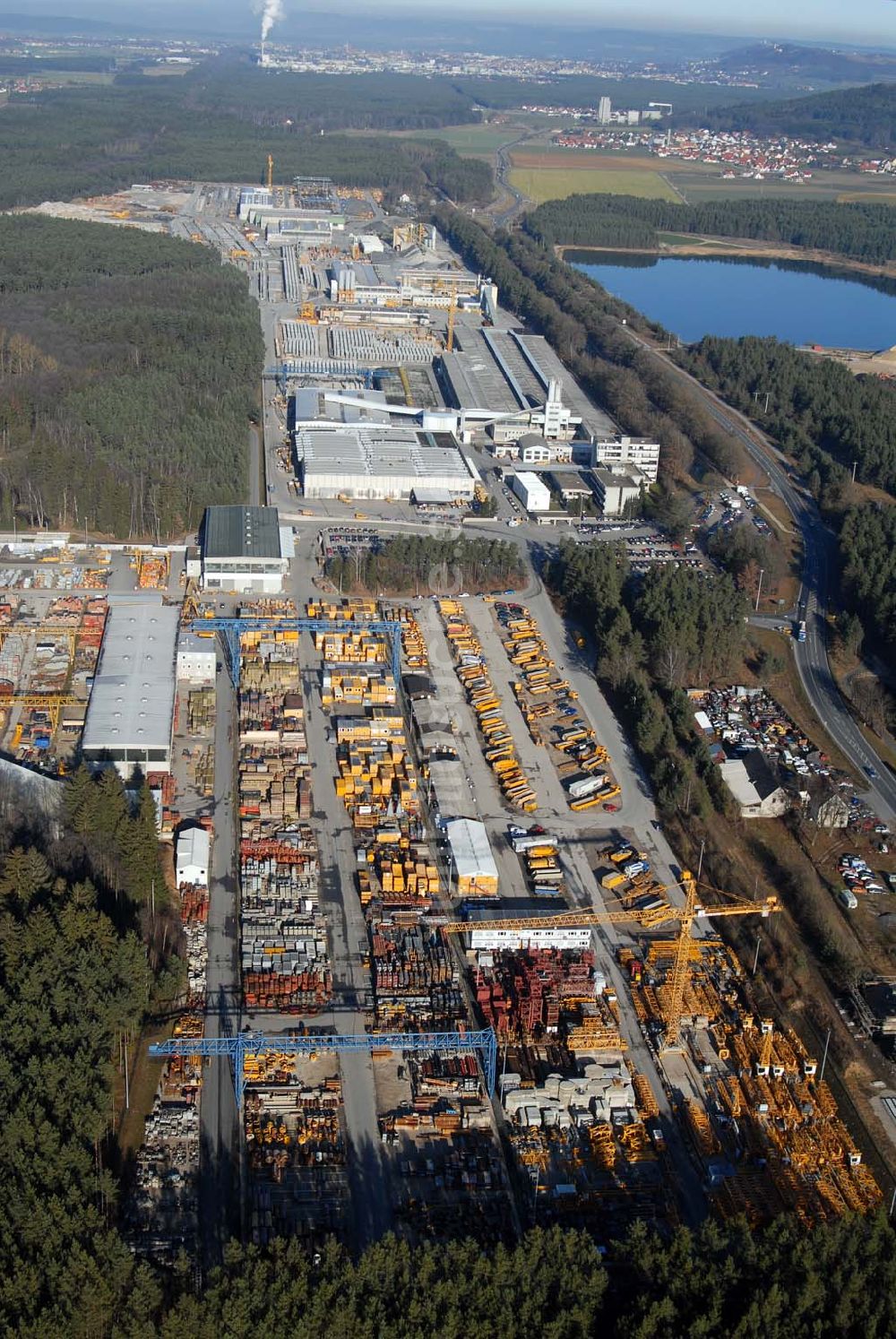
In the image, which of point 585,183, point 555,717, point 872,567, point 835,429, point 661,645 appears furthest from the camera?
point 585,183

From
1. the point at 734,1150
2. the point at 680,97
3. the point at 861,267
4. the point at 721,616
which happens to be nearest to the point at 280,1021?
the point at 734,1150

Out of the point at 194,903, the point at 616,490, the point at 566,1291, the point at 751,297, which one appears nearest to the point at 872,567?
the point at 616,490

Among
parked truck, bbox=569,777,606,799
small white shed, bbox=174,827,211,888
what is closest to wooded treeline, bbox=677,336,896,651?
parked truck, bbox=569,777,606,799

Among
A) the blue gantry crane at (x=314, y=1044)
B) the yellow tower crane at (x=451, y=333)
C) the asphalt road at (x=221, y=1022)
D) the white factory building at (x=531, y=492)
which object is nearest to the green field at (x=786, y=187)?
the yellow tower crane at (x=451, y=333)

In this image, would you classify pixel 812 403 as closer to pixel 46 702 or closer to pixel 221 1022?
pixel 46 702

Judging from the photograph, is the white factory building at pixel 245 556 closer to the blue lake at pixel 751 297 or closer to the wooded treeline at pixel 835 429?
the wooded treeline at pixel 835 429

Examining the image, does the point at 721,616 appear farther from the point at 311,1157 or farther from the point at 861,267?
the point at 861,267
